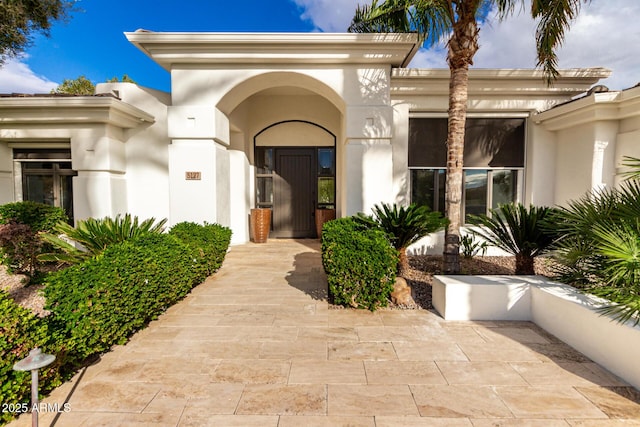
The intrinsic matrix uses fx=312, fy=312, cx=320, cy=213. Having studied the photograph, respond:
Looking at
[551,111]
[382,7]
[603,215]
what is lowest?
[603,215]

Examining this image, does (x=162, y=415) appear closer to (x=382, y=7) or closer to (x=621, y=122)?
(x=382, y=7)

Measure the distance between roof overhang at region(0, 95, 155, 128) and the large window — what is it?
705cm

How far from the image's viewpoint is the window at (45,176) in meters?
8.11

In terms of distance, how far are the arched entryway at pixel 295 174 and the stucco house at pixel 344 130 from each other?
83.2 inches

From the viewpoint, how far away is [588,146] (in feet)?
22.9

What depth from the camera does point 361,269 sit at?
453 centimetres

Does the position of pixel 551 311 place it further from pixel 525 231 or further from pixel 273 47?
pixel 273 47

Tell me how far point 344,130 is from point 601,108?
542cm

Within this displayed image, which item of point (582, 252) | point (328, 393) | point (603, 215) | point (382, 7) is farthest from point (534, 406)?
point (382, 7)

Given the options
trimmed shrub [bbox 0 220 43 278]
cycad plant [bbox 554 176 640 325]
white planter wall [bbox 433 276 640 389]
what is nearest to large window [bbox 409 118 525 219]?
cycad plant [bbox 554 176 640 325]

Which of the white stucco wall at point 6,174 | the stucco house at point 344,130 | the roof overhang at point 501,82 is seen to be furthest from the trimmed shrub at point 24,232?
the roof overhang at point 501,82

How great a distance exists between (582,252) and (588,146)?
15.3 feet

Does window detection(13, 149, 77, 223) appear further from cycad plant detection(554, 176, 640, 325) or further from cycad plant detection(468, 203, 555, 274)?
cycad plant detection(554, 176, 640, 325)

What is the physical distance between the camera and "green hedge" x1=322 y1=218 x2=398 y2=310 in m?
4.53
